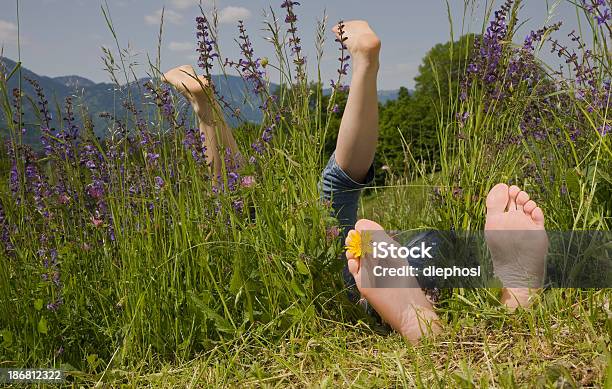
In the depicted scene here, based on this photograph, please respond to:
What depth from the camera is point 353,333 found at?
1.82 meters

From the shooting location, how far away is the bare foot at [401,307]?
69.7 inches

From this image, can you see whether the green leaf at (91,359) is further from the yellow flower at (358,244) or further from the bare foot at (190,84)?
the bare foot at (190,84)

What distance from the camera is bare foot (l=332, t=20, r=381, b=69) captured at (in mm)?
2104

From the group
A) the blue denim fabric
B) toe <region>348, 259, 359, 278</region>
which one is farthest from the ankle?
toe <region>348, 259, 359, 278</region>

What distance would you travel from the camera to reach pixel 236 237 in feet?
6.25

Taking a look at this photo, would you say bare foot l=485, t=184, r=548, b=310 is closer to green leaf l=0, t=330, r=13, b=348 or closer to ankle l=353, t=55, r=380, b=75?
ankle l=353, t=55, r=380, b=75

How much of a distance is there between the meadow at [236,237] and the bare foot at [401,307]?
0.17ft

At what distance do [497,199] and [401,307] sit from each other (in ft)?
1.54

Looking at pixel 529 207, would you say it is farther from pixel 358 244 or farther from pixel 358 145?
pixel 358 145

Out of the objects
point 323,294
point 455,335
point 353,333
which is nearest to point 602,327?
point 455,335

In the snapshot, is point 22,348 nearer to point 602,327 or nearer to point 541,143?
point 602,327

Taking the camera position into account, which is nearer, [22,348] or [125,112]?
[22,348]

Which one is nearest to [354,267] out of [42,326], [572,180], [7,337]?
[572,180]

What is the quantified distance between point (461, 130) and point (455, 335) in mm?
801
